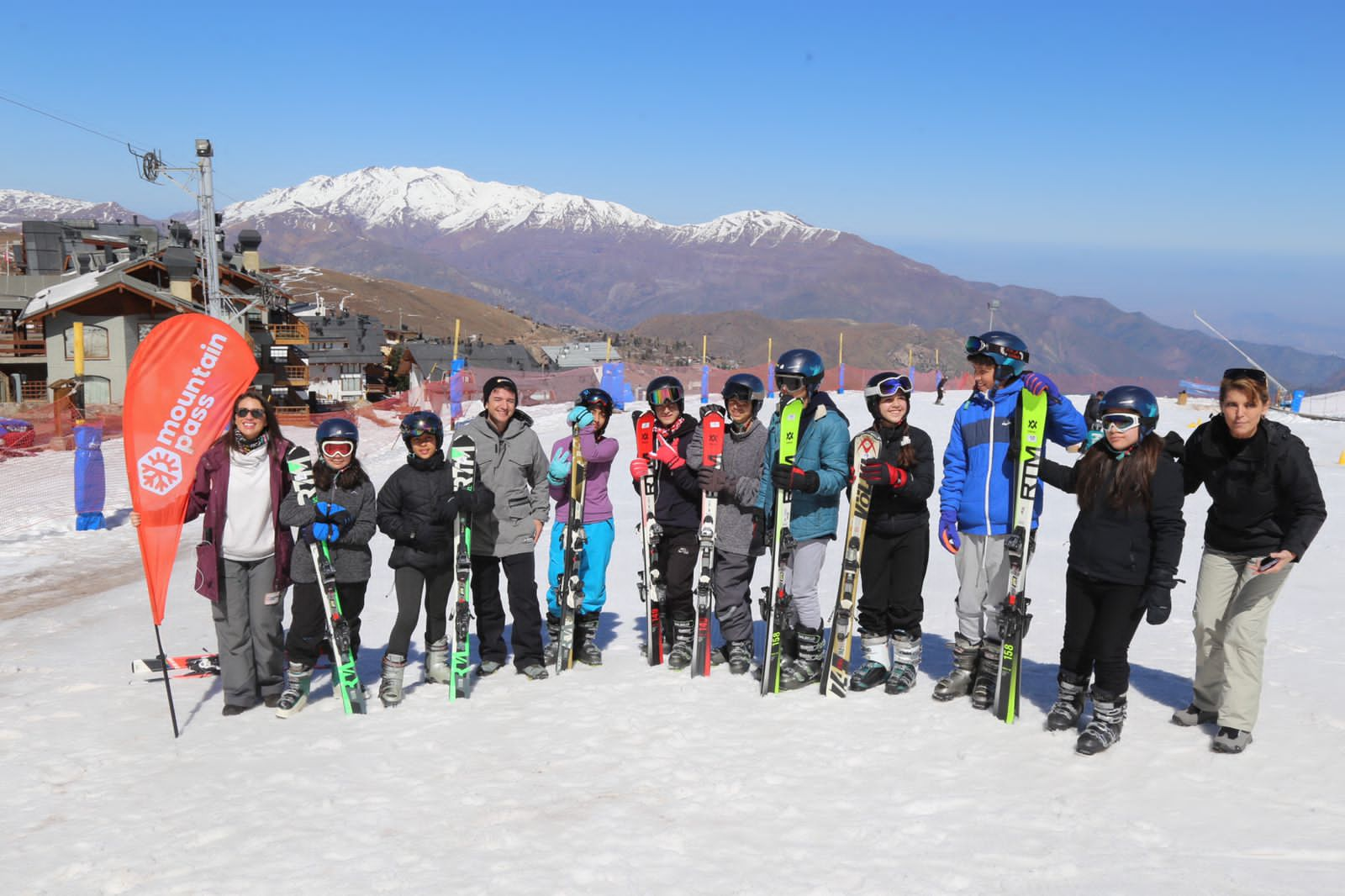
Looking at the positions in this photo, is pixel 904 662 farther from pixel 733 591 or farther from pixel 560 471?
pixel 560 471

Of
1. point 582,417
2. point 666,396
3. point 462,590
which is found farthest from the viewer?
point 582,417

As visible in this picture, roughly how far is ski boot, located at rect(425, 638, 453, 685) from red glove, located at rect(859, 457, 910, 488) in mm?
3421

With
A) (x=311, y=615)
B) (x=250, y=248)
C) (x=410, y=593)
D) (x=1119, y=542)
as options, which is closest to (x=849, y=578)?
(x=1119, y=542)

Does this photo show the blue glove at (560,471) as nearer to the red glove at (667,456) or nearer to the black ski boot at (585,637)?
the red glove at (667,456)

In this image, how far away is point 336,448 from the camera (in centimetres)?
618

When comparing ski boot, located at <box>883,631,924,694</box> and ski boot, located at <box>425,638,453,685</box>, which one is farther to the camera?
ski boot, located at <box>425,638,453,685</box>

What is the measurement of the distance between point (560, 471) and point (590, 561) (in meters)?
0.78

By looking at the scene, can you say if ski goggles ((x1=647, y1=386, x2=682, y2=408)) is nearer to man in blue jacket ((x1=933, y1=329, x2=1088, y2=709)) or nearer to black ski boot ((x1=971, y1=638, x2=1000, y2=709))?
man in blue jacket ((x1=933, y1=329, x2=1088, y2=709))

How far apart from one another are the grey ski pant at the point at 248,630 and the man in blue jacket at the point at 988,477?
15.2ft

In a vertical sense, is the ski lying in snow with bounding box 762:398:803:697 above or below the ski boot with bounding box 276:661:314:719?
above

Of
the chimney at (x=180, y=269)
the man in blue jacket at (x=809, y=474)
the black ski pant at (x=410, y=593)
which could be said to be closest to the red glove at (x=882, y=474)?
the man in blue jacket at (x=809, y=474)

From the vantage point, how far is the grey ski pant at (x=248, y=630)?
6.17 m

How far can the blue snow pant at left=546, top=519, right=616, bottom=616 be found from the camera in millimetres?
7246

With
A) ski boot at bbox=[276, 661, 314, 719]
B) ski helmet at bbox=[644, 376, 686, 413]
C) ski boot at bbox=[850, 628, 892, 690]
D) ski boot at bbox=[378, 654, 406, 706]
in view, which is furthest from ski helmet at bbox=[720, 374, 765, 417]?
ski boot at bbox=[276, 661, 314, 719]
